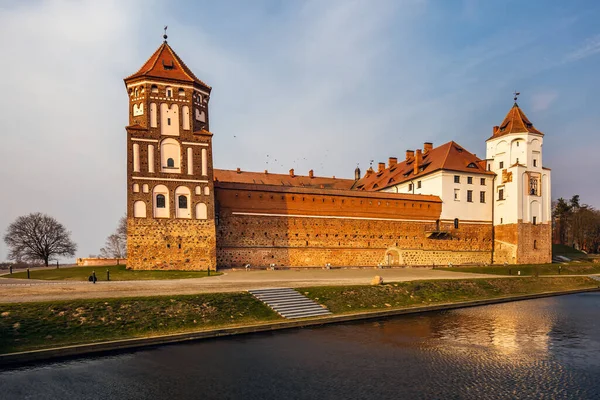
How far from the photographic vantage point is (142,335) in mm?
17219

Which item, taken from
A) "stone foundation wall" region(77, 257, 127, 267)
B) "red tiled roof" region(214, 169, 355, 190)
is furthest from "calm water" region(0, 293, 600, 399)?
"red tiled roof" region(214, 169, 355, 190)

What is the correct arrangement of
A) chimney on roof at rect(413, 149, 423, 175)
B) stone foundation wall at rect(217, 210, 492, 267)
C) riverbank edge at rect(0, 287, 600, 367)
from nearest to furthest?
riverbank edge at rect(0, 287, 600, 367) < stone foundation wall at rect(217, 210, 492, 267) < chimney on roof at rect(413, 149, 423, 175)

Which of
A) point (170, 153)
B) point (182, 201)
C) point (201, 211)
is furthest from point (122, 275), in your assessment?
point (170, 153)

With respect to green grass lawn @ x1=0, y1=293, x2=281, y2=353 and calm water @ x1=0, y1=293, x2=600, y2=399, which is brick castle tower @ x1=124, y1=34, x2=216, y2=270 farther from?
calm water @ x1=0, y1=293, x2=600, y2=399

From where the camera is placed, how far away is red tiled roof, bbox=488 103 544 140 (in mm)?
49750

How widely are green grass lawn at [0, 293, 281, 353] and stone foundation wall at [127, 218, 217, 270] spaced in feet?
43.4

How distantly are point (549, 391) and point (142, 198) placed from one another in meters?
30.3

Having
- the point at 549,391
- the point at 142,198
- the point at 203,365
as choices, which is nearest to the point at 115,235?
the point at 142,198

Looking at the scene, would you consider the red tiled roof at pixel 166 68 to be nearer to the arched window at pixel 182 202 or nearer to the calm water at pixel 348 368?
the arched window at pixel 182 202

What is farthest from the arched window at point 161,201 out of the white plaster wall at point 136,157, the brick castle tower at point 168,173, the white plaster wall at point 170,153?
the white plaster wall at point 136,157

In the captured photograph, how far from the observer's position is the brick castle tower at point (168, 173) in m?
33.8

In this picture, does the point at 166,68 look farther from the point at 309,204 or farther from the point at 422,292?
the point at 422,292

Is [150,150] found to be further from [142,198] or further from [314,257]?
[314,257]

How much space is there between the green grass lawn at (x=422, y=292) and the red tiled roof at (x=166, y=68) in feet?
71.2
